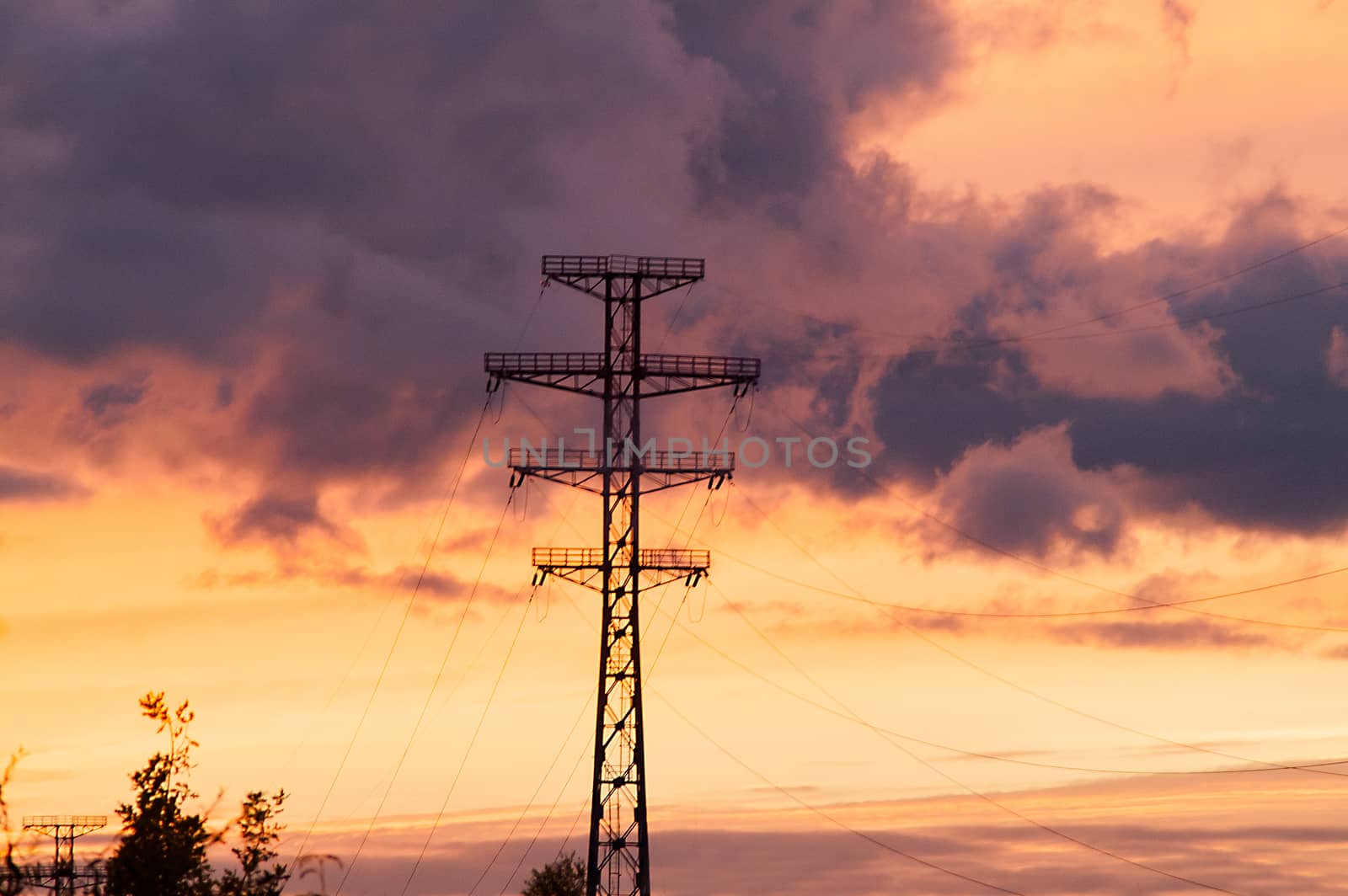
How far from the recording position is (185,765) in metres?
52.6

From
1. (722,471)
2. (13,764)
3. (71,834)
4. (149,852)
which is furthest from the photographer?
(71,834)

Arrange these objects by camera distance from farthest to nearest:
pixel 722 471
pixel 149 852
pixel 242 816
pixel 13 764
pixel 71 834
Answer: pixel 71 834, pixel 722 471, pixel 149 852, pixel 242 816, pixel 13 764

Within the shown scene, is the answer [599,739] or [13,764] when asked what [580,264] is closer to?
[599,739]

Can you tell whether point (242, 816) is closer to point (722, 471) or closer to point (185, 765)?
point (185, 765)

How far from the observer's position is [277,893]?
40906 millimetres

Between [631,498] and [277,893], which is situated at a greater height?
[631,498]

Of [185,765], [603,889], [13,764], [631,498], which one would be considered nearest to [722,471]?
[631,498]

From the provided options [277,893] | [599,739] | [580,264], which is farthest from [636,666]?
[277,893]

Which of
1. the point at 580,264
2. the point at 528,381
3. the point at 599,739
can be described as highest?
the point at 580,264

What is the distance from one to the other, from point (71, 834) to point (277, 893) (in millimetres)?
72385

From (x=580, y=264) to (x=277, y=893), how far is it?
3703 cm

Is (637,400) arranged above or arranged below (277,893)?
above

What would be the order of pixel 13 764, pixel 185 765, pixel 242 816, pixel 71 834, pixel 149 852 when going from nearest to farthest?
pixel 13 764
pixel 242 816
pixel 149 852
pixel 185 765
pixel 71 834

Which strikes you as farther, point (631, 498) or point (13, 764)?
point (631, 498)
